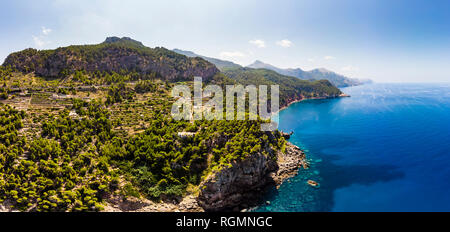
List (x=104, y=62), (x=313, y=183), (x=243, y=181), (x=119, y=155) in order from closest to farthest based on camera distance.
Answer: (x=119, y=155), (x=243, y=181), (x=313, y=183), (x=104, y=62)

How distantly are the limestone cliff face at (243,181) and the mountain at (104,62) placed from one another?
8183cm

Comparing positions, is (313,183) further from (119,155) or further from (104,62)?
(104,62)

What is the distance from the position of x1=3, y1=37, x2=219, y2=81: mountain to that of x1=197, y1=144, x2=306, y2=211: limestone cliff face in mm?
81827

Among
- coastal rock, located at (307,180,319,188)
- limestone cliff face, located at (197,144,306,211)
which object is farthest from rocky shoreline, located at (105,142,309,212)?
coastal rock, located at (307,180,319,188)

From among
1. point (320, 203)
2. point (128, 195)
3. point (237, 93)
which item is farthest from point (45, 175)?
point (237, 93)

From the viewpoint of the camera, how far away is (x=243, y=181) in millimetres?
40156

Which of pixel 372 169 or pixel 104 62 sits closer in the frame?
pixel 372 169

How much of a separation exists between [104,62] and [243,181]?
94.9 meters

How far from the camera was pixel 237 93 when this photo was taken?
375 ft

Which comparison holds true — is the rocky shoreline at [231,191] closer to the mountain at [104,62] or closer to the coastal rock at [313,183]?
the coastal rock at [313,183]
